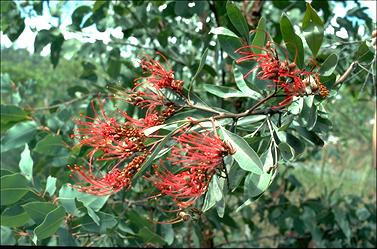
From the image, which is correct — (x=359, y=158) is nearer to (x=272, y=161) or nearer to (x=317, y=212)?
(x=317, y=212)

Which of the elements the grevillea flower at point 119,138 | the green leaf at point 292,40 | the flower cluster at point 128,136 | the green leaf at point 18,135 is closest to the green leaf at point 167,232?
the green leaf at point 18,135

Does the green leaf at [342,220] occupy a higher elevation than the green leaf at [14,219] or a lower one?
lower

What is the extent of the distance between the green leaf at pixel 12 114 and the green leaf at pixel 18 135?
24 mm

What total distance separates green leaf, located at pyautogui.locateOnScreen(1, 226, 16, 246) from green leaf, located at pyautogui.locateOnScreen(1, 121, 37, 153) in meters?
0.41

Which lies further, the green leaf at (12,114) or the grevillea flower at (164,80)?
the green leaf at (12,114)

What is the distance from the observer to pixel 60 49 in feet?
7.23

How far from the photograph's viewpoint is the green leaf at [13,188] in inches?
57.8

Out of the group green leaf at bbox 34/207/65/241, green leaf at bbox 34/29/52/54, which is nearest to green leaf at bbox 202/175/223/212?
green leaf at bbox 34/207/65/241

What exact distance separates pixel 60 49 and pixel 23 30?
15 cm

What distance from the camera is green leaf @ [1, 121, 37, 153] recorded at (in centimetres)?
202

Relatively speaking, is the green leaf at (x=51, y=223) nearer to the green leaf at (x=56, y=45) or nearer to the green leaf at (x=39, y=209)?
the green leaf at (x=39, y=209)

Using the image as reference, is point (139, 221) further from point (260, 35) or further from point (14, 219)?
point (260, 35)

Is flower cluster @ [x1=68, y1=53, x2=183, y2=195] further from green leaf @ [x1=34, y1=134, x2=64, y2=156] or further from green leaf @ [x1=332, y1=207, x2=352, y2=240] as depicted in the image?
green leaf @ [x1=332, y1=207, x2=352, y2=240]

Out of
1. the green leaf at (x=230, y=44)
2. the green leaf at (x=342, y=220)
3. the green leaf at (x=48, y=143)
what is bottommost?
the green leaf at (x=342, y=220)
